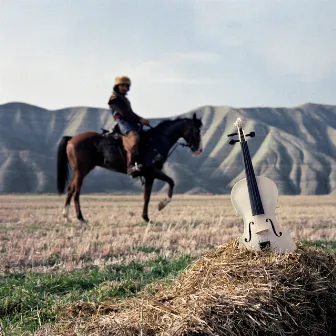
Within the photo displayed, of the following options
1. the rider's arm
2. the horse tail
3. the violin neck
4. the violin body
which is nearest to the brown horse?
the horse tail

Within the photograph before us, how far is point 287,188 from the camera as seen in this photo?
102 m

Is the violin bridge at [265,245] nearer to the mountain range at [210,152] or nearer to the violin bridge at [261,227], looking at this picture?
the violin bridge at [261,227]

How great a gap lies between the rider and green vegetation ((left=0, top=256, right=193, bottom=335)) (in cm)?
616

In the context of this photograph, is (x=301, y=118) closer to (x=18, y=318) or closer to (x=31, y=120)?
(x=31, y=120)

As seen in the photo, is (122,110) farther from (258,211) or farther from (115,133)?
(258,211)

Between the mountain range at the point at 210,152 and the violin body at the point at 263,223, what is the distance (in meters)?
89.7

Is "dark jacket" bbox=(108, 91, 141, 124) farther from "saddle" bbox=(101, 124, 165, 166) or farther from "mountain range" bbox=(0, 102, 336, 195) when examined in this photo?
"mountain range" bbox=(0, 102, 336, 195)

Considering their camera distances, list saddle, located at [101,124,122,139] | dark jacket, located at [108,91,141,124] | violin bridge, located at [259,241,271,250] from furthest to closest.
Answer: saddle, located at [101,124,122,139] < dark jacket, located at [108,91,141,124] < violin bridge, located at [259,241,271,250]

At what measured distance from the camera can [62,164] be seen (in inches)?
579

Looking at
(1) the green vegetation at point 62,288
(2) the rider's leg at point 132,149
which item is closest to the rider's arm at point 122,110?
(2) the rider's leg at point 132,149

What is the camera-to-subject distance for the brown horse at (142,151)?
12.9 metres

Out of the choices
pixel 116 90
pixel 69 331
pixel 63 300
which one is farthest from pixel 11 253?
pixel 116 90

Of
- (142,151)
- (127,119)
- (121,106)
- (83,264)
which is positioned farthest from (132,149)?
(83,264)

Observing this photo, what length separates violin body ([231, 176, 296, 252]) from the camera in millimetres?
3777
